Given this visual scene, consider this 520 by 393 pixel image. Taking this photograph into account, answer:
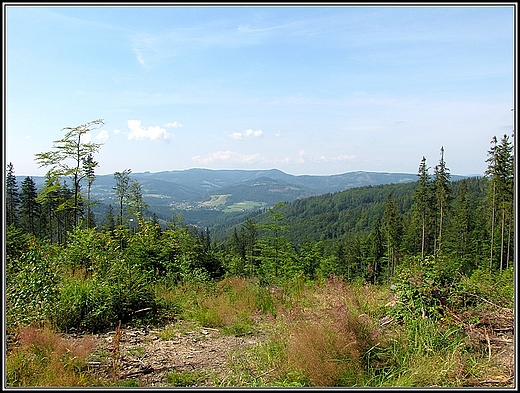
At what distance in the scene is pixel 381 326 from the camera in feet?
14.9

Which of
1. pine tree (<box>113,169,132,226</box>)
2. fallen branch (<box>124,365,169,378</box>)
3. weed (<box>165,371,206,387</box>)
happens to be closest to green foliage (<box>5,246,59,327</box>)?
fallen branch (<box>124,365,169,378</box>)

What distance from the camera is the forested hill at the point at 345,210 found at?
4232 inches

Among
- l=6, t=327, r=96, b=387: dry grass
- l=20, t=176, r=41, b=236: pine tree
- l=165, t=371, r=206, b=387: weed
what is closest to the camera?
l=6, t=327, r=96, b=387: dry grass

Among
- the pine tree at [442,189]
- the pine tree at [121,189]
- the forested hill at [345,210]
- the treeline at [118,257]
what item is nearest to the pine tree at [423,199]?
the pine tree at [442,189]

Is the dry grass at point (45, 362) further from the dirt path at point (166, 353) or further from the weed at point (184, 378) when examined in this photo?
the weed at point (184, 378)

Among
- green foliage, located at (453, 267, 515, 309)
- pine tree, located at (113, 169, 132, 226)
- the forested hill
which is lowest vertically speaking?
the forested hill

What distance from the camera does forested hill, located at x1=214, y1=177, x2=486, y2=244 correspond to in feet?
353

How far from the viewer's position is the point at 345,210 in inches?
5605

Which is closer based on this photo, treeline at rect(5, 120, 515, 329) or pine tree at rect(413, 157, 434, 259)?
treeline at rect(5, 120, 515, 329)

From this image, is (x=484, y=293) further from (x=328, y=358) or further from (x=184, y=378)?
(x=184, y=378)

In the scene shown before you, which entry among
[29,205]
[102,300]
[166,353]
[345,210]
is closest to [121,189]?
[102,300]

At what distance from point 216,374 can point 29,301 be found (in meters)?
2.80

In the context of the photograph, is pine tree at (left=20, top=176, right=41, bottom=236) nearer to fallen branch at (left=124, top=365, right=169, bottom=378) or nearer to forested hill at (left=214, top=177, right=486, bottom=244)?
fallen branch at (left=124, top=365, right=169, bottom=378)

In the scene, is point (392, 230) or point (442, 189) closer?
point (442, 189)
